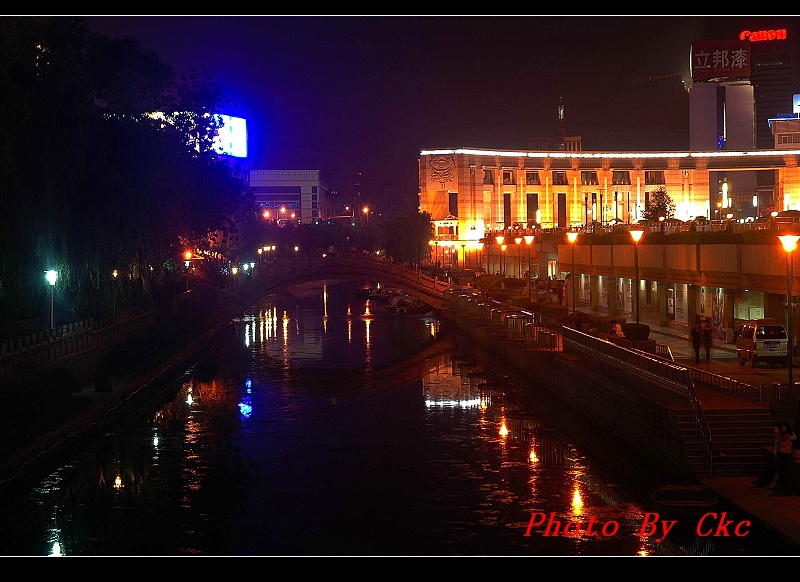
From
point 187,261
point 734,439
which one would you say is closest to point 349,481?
point 734,439

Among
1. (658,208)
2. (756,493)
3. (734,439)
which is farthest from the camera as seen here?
(658,208)

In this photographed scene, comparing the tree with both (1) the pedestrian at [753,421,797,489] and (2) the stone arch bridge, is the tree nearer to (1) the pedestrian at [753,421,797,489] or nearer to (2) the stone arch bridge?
(2) the stone arch bridge

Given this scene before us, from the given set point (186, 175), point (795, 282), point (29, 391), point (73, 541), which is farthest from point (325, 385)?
point (73, 541)

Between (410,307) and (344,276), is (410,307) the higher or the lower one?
the lower one

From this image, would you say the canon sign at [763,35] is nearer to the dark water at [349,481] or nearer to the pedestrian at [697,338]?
the dark water at [349,481]

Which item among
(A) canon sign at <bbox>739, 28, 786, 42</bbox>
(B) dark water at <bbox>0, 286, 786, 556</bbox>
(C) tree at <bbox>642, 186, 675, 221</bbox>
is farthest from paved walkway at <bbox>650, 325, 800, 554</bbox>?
(A) canon sign at <bbox>739, 28, 786, 42</bbox>

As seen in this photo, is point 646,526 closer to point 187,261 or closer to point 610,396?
point 610,396

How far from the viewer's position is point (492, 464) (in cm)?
3162

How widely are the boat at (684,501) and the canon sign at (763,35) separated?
553 feet

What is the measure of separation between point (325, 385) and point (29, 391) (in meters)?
19.2

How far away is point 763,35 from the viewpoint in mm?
181125

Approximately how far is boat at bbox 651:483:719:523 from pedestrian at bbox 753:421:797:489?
1194 millimetres

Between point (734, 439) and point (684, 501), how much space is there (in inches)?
114

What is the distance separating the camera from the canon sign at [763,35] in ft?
588
